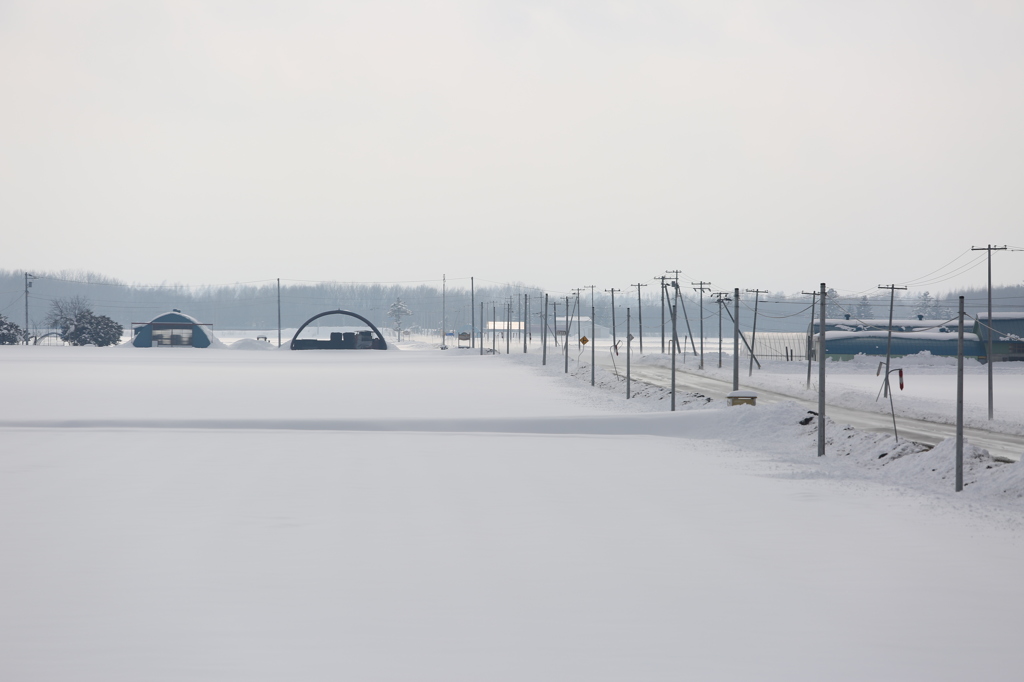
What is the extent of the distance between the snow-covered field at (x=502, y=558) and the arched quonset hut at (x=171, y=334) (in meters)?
83.7

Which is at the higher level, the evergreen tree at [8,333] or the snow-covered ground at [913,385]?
the evergreen tree at [8,333]

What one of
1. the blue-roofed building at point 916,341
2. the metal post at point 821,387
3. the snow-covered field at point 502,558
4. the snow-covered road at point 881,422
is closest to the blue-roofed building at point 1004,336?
the blue-roofed building at point 916,341

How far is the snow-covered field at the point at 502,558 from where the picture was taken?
8969 mm

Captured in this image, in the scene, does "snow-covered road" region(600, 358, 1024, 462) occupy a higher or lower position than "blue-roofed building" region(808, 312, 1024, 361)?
lower

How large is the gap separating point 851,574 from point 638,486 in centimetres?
764

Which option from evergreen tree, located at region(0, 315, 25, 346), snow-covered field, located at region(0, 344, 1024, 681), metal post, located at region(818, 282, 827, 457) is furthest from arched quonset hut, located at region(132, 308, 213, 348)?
metal post, located at region(818, 282, 827, 457)

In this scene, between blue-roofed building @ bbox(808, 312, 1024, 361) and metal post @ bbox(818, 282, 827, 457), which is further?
blue-roofed building @ bbox(808, 312, 1024, 361)

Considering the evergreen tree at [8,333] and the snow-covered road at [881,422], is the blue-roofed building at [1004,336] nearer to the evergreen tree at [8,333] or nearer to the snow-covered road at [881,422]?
the snow-covered road at [881,422]

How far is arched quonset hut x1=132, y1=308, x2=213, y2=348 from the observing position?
108 metres

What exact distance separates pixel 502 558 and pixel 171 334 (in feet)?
344

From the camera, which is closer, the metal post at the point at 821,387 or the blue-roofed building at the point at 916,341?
the metal post at the point at 821,387

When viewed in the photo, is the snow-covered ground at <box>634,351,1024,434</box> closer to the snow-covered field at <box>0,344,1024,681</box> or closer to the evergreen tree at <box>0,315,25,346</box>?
the snow-covered field at <box>0,344,1024,681</box>

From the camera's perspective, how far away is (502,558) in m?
12.9

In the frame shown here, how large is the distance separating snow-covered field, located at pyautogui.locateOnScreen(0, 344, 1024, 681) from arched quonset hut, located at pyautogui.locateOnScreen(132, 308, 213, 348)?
275 feet
